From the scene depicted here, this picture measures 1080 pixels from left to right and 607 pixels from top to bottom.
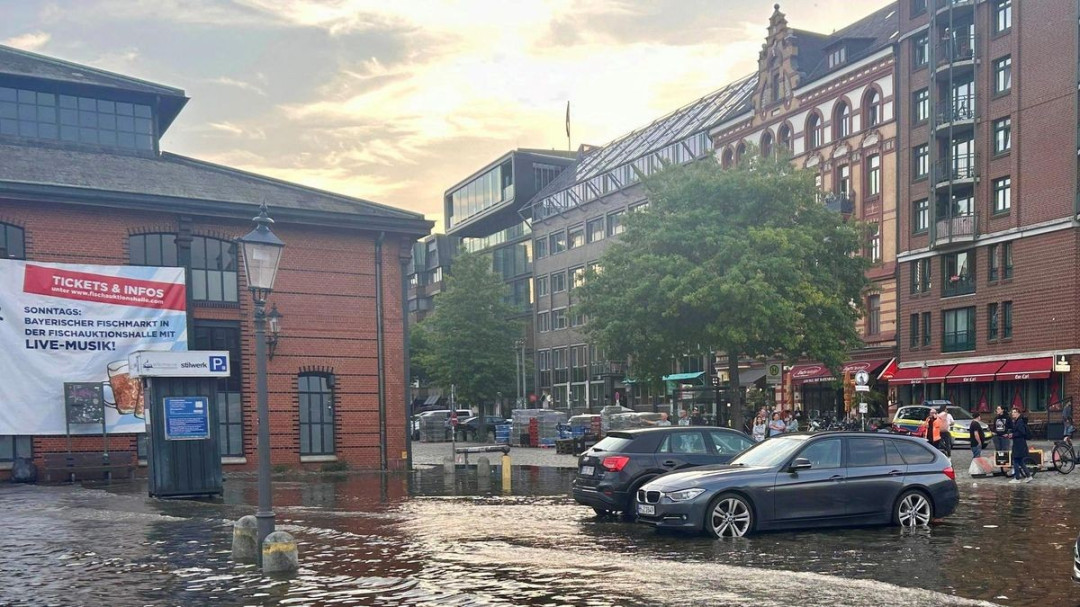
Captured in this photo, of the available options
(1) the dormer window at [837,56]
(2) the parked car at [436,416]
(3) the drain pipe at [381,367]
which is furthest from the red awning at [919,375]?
(2) the parked car at [436,416]

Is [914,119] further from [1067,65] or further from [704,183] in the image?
[704,183]

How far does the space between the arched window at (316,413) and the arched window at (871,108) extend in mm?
32020

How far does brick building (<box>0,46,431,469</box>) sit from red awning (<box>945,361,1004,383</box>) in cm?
2591

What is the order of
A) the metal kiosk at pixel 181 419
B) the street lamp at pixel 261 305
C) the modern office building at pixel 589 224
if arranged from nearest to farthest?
the street lamp at pixel 261 305 < the metal kiosk at pixel 181 419 < the modern office building at pixel 589 224

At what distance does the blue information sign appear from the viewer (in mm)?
20781

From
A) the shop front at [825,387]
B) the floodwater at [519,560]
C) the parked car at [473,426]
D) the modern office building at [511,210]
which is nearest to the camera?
the floodwater at [519,560]

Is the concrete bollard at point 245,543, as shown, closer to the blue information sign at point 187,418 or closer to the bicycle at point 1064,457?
the blue information sign at point 187,418

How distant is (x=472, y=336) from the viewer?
6738 centimetres

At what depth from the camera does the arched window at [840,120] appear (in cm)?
5391

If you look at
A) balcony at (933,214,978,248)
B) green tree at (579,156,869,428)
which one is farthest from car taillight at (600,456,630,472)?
balcony at (933,214,978,248)

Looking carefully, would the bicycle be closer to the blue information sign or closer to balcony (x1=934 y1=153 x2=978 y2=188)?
the blue information sign

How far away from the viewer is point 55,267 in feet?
90.6

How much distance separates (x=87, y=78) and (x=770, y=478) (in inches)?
1010

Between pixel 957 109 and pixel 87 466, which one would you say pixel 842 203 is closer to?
pixel 957 109
